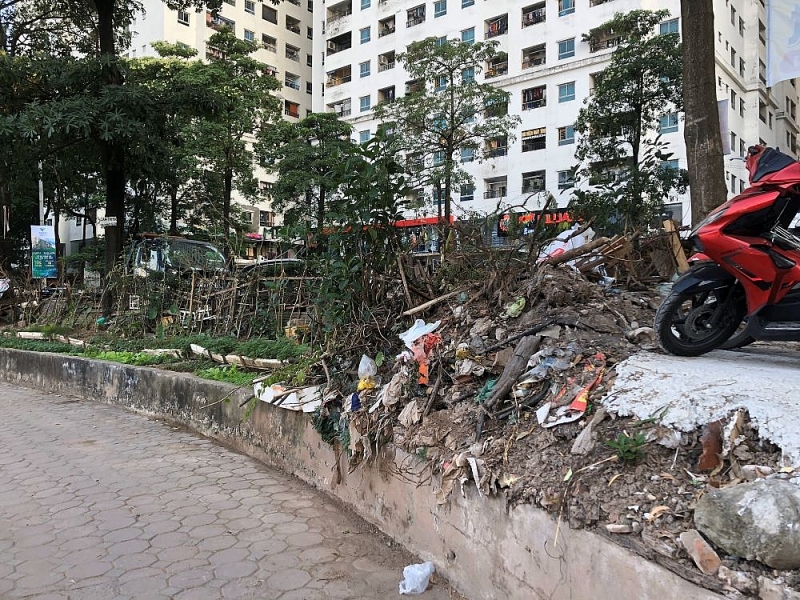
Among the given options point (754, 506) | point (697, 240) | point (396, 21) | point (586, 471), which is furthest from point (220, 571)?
point (396, 21)

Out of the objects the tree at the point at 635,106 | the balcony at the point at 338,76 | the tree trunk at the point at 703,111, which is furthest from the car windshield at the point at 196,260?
the balcony at the point at 338,76

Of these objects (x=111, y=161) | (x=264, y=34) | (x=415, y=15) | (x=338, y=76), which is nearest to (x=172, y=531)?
(x=111, y=161)

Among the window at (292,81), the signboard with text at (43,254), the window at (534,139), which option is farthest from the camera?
the window at (292,81)

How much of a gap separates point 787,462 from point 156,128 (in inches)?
446

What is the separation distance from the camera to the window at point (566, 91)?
32.7 m

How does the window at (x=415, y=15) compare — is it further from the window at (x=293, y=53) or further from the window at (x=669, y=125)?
the window at (x=669, y=125)

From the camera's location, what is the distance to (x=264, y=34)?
1855 inches

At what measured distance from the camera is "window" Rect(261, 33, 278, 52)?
47.2 m

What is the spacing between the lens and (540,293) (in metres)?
3.94

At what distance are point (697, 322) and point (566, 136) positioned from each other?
103 ft

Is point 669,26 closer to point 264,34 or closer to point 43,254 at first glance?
point 43,254

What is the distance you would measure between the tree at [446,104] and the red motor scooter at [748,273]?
51.9ft

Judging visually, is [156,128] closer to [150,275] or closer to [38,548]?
[150,275]

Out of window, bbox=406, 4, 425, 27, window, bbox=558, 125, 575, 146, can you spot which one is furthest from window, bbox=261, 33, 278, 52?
window, bbox=558, 125, 575, 146
